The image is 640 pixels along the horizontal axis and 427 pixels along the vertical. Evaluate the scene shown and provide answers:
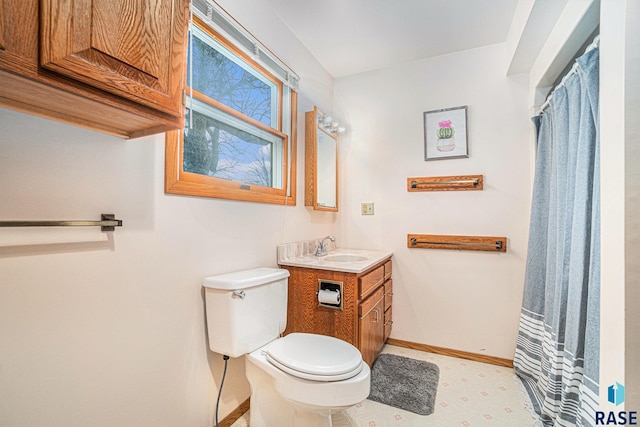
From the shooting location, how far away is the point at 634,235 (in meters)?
0.93

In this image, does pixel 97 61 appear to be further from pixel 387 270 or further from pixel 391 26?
pixel 387 270

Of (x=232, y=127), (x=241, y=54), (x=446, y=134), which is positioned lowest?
(x=232, y=127)

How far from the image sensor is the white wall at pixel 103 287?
32.5 inches

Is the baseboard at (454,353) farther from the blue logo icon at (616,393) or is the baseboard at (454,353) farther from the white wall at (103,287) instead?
the white wall at (103,287)

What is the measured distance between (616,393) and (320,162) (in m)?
2.02

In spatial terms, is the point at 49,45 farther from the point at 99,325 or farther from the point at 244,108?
the point at 244,108

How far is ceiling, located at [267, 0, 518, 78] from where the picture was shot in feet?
6.12

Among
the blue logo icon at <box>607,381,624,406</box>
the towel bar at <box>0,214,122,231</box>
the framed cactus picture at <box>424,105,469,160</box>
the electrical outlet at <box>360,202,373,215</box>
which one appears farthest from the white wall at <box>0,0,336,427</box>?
the framed cactus picture at <box>424,105,469,160</box>

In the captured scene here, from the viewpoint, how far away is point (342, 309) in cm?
176

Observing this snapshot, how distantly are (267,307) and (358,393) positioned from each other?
576 mm

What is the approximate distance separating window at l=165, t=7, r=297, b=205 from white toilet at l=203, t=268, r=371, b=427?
510mm

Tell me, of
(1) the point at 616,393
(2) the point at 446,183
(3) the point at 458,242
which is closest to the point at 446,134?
(2) the point at 446,183

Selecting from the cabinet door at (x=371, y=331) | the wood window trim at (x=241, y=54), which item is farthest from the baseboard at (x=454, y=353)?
the wood window trim at (x=241, y=54)

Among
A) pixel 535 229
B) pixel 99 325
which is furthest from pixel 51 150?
pixel 535 229
